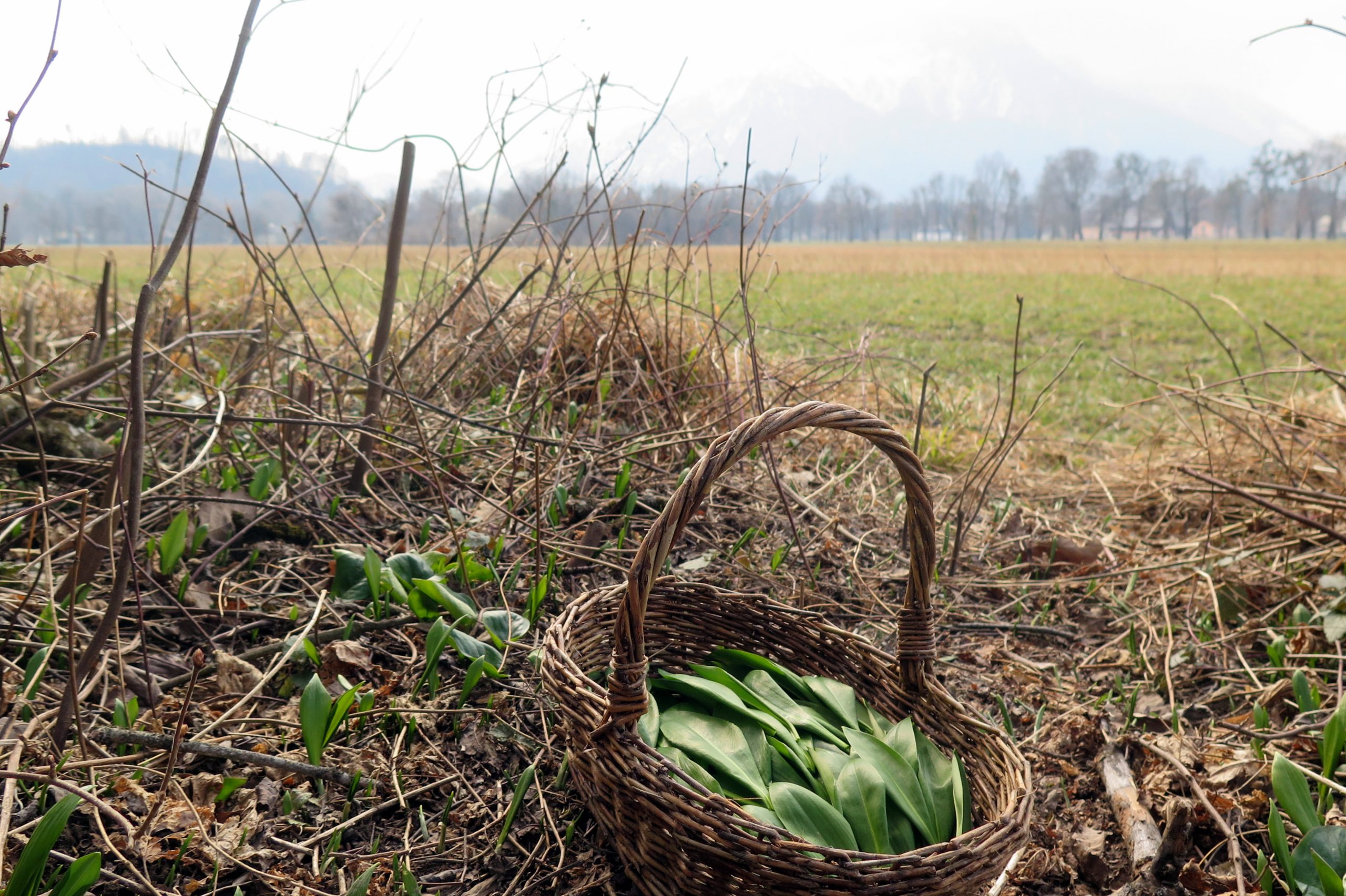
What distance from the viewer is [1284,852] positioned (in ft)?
4.17

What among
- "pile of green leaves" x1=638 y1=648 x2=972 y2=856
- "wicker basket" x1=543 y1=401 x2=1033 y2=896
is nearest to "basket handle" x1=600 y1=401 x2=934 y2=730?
"wicker basket" x1=543 y1=401 x2=1033 y2=896

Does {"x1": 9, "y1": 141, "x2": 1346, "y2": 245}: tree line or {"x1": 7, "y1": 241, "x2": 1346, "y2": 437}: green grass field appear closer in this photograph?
{"x1": 9, "y1": 141, "x2": 1346, "y2": 245}: tree line

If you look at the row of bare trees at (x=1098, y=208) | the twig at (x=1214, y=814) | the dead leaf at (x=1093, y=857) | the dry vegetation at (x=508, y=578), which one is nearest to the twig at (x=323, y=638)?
the dry vegetation at (x=508, y=578)

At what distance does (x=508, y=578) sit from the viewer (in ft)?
6.37

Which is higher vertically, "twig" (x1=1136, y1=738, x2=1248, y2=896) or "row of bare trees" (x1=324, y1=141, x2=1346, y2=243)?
"row of bare trees" (x1=324, y1=141, x2=1346, y2=243)

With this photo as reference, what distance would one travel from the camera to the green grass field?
4.39 metres

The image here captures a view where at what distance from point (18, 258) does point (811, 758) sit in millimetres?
1258

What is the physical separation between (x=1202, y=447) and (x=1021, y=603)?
120 centimetres

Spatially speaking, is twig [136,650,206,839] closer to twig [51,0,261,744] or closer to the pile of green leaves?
twig [51,0,261,744]

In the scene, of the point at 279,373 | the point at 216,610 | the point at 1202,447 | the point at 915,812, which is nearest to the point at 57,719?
the point at 216,610

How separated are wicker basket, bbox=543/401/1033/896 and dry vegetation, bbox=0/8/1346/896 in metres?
0.23

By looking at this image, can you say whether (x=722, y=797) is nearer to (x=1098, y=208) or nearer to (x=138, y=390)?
(x=138, y=390)

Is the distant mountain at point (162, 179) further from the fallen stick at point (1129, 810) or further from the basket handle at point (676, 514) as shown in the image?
the fallen stick at point (1129, 810)

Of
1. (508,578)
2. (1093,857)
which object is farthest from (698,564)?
(1093,857)
